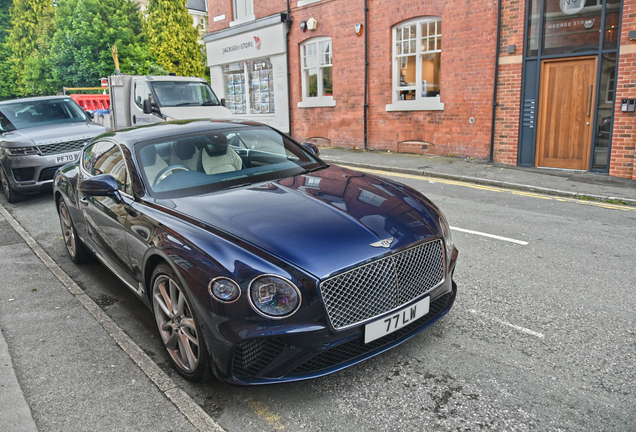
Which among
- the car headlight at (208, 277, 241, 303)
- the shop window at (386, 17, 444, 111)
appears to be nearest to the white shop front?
the shop window at (386, 17, 444, 111)

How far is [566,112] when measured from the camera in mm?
10820

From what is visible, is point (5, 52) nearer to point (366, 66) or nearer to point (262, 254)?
point (366, 66)

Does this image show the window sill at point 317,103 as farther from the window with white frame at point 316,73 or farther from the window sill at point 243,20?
the window sill at point 243,20

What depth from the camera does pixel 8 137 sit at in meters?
9.20

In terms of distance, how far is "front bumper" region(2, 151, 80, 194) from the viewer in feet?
28.8

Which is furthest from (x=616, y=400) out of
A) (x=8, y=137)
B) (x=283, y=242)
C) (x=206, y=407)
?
(x=8, y=137)

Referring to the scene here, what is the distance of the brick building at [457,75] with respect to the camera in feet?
33.8

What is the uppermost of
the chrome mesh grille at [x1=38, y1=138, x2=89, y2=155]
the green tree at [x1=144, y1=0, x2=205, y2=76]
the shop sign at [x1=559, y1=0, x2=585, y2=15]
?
the green tree at [x1=144, y1=0, x2=205, y2=76]

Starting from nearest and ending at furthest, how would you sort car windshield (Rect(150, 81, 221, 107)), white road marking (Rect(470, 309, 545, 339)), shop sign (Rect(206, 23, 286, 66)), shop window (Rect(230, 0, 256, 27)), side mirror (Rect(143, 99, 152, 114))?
white road marking (Rect(470, 309, 545, 339)), side mirror (Rect(143, 99, 152, 114)), car windshield (Rect(150, 81, 221, 107)), shop sign (Rect(206, 23, 286, 66)), shop window (Rect(230, 0, 256, 27))

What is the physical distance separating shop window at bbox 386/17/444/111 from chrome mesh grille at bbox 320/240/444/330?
10816 millimetres

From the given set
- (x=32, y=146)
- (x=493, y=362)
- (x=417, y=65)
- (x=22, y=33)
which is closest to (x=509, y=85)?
(x=417, y=65)

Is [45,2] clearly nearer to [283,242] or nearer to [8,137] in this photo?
[8,137]

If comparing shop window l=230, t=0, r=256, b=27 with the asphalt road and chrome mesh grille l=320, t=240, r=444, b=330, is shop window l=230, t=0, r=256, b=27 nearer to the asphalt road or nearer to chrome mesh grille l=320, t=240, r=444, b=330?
the asphalt road

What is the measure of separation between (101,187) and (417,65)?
1154cm
